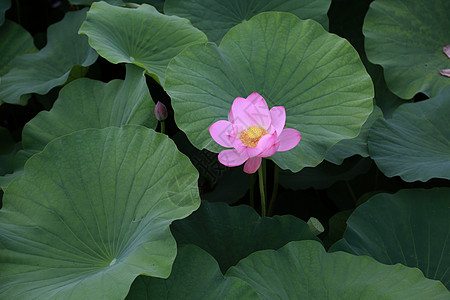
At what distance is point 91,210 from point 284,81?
20.4 inches

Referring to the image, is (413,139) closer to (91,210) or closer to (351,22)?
(351,22)

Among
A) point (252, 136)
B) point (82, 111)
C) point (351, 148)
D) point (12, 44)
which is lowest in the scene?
point (12, 44)

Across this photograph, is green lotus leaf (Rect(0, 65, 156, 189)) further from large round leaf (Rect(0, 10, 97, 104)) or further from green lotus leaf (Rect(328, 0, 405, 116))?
green lotus leaf (Rect(328, 0, 405, 116))

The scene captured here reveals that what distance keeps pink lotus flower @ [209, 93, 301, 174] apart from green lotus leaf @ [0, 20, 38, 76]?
1030 millimetres

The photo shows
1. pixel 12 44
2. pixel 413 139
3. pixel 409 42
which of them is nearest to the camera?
pixel 413 139

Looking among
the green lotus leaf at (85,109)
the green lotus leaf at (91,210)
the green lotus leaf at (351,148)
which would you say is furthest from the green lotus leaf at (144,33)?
the green lotus leaf at (351,148)

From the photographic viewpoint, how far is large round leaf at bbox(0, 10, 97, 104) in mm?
1437

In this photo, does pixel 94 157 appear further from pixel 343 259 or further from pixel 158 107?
pixel 343 259

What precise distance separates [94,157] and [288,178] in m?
0.68

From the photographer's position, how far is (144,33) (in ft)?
4.32

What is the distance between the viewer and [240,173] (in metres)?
1.50

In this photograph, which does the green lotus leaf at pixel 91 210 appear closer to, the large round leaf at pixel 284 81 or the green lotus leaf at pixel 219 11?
the large round leaf at pixel 284 81

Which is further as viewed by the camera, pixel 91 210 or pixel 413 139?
pixel 413 139

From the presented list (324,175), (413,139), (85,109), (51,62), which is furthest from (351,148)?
(51,62)
